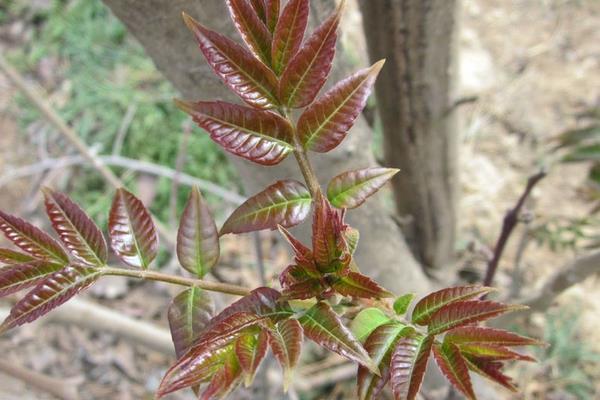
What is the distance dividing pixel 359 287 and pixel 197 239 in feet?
0.61

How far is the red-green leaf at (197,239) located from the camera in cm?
59

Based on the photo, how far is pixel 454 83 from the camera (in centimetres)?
113

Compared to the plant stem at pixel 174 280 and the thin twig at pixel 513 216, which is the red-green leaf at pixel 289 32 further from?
the thin twig at pixel 513 216

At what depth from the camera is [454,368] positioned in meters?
0.48

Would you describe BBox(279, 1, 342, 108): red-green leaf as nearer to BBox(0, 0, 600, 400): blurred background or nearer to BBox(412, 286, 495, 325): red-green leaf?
BBox(412, 286, 495, 325): red-green leaf

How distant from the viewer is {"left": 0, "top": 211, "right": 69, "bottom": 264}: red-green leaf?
528 mm

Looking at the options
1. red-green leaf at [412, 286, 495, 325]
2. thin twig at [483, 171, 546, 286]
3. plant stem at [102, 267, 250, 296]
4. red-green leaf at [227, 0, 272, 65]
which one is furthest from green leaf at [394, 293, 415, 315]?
thin twig at [483, 171, 546, 286]

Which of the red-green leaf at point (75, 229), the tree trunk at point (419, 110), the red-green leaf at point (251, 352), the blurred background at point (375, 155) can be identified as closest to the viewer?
the red-green leaf at point (251, 352)

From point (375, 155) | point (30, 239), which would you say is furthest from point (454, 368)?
point (375, 155)

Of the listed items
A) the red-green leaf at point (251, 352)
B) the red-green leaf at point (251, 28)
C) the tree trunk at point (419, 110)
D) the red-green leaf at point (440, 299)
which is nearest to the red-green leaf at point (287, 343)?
the red-green leaf at point (251, 352)

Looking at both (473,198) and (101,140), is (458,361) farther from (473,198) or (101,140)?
(101,140)

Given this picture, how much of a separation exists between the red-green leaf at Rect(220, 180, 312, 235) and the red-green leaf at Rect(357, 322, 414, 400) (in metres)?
0.12

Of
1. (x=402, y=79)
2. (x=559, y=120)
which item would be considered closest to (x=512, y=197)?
(x=559, y=120)

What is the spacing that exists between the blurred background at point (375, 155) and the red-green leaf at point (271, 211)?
1.83 feet
